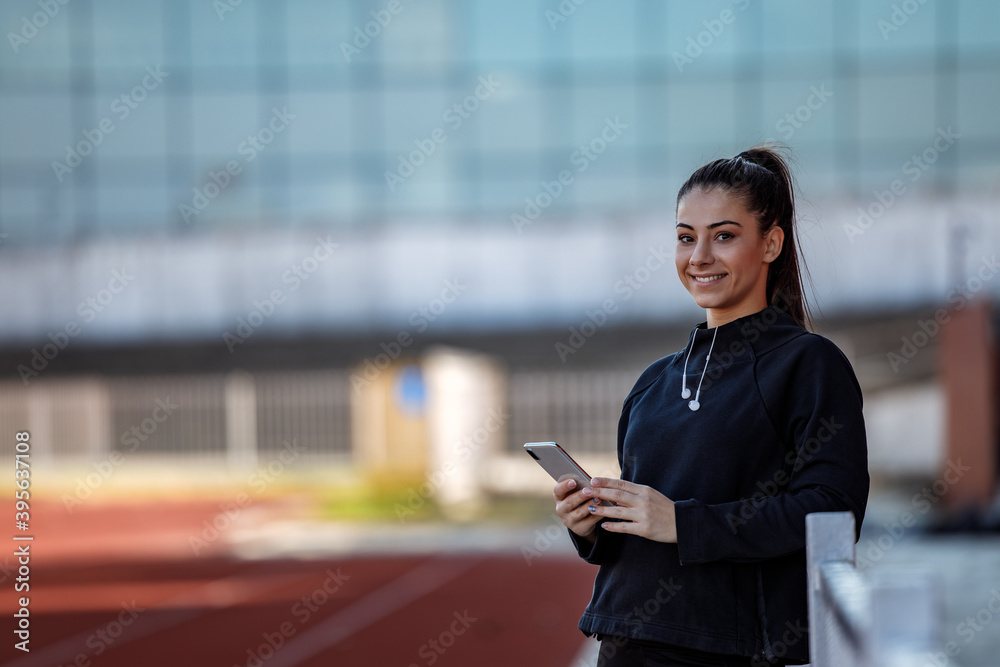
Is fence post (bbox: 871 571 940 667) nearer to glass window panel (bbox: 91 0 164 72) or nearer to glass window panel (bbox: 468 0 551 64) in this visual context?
glass window panel (bbox: 468 0 551 64)

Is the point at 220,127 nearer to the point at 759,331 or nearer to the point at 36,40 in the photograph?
the point at 36,40

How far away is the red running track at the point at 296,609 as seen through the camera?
8312mm

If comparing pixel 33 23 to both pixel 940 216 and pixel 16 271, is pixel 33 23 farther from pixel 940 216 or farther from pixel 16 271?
pixel 940 216

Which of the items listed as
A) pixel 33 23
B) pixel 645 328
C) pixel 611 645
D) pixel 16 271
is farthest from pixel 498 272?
pixel 611 645

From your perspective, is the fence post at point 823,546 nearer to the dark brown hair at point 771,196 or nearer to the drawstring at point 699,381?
the drawstring at point 699,381

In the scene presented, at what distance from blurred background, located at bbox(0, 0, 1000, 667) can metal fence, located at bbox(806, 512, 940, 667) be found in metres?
14.8

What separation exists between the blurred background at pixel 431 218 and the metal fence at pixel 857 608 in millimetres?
14751

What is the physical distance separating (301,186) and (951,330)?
1308 cm

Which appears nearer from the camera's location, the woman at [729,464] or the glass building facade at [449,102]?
the woman at [729,464]

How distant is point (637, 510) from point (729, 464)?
183 mm

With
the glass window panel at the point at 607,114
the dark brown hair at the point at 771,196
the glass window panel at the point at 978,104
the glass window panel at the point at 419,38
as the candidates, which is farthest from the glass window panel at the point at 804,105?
the dark brown hair at the point at 771,196

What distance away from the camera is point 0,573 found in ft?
42.1

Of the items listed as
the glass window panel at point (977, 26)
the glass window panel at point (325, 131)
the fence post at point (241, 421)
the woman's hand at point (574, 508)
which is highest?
the glass window panel at point (977, 26)

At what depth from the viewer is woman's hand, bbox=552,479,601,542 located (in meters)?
2.04
